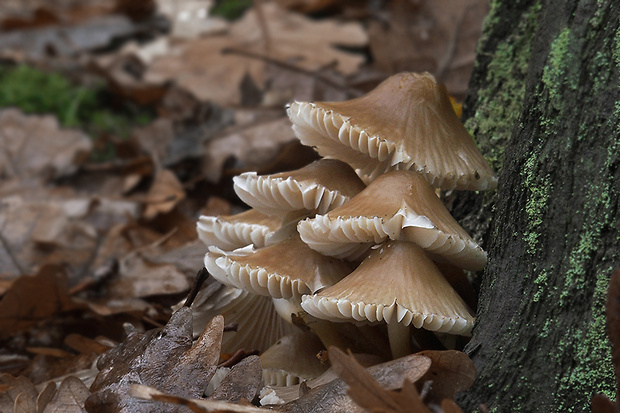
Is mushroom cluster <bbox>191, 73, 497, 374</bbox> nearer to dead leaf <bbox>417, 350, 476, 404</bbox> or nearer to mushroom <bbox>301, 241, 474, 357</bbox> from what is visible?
mushroom <bbox>301, 241, 474, 357</bbox>

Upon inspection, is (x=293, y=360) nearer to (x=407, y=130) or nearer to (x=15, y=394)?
(x=407, y=130)

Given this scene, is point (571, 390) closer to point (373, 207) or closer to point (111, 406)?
point (373, 207)

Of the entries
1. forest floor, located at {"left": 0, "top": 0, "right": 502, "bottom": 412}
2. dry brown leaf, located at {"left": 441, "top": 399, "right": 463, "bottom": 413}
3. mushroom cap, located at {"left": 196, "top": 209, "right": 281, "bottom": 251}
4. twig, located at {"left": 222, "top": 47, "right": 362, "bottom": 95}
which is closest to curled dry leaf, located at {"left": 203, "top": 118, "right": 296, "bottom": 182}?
forest floor, located at {"left": 0, "top": 0, "right": 502, "bottom": 412}

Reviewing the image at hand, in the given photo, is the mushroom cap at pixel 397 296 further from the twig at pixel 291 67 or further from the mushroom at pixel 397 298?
the twig at pixel 291 67

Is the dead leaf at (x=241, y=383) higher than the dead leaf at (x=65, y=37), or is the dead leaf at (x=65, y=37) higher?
the dead leaf at (x=241, y=383)

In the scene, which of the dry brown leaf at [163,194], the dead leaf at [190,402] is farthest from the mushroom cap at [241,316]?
the dry brown leaf at [163,194]

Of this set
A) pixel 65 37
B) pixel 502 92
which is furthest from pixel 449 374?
pixel 65 37

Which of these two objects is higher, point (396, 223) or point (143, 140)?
point (396, 223)
